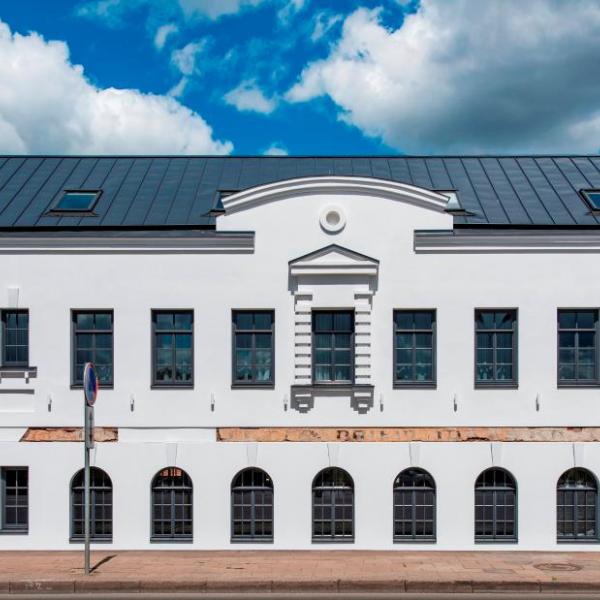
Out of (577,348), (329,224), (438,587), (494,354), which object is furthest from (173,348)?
(577,348)

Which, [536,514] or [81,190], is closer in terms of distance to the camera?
[536,514]

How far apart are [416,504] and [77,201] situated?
10.6 meters

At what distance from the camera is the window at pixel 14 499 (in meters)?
17.8

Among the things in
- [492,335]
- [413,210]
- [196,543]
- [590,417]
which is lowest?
[196,543]

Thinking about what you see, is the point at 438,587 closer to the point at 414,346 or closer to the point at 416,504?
the point at 416,504

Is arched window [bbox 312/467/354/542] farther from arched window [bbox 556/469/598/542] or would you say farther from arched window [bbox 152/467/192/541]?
arched window [bbox 556/469/598/542]

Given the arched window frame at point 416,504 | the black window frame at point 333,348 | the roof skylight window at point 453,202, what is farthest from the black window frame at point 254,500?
the roof skylight window at point 453,202

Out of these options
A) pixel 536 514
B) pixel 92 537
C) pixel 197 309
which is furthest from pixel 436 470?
pixel 92 537

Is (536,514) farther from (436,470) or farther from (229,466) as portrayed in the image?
(229,466)

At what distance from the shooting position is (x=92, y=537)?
58.3ft

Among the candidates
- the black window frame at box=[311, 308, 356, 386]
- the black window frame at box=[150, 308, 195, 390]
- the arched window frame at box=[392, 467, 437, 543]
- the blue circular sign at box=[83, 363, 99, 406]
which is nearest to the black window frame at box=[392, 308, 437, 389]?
the black window frame at box=[311, 308, 356, 386]

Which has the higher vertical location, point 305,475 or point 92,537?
point 305,475

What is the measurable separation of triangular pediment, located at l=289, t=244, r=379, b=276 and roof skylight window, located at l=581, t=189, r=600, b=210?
5.63m

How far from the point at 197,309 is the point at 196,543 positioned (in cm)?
499
